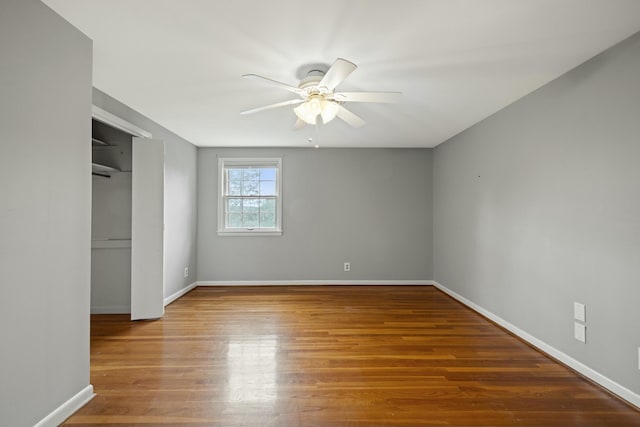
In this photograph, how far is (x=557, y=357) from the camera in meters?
2.64

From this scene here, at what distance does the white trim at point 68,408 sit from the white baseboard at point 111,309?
1960 mm

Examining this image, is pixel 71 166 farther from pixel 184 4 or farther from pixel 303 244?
pixel 303 244

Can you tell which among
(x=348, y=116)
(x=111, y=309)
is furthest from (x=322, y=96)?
(x=111, y=309)

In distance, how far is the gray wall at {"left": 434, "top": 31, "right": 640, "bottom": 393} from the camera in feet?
6.85

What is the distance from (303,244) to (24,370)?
400cm

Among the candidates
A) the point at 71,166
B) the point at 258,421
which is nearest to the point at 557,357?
the point at 258,421

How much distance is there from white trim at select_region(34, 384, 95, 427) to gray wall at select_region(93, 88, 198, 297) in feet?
7.42

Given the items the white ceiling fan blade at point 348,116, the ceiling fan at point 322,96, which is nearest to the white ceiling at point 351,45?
the ceiling fan at point 322,96

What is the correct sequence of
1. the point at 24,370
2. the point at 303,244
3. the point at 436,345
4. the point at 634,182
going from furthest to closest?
the point at 303,244 < the point at 436,345 < the point at 634,182 < the point at 24,370

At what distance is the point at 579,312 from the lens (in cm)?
244

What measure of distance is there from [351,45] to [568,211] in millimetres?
2130

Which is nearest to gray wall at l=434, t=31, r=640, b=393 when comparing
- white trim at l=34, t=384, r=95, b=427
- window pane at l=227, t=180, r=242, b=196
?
white trim at l=34, t=384, r=95, b=427

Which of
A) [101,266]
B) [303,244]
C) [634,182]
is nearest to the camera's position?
[634,182]

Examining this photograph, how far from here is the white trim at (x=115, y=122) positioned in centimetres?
290
